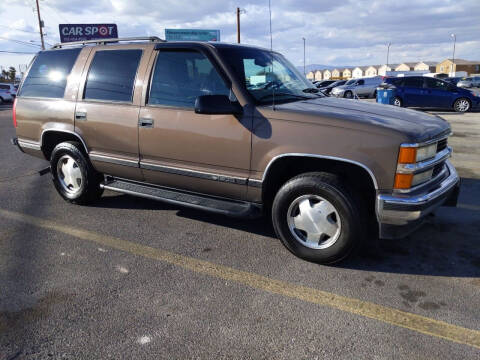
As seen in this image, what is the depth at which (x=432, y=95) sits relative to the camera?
53.9 ft

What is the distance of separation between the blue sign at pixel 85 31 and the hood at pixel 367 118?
36.8 meters

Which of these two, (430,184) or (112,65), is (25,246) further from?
(430,184)

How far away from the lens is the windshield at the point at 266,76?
366 centimetres

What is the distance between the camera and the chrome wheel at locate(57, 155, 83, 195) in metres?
4.85

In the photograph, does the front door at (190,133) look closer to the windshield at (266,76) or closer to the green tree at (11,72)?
the windshield at (266,76)

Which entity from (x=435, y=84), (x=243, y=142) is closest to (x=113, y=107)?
(x=243, y=142)

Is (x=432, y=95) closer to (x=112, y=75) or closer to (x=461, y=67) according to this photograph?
(x=112, y=75)

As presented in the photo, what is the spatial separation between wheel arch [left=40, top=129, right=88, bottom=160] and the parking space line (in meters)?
1.18

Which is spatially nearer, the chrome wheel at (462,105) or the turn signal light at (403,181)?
the turn signal light at (403,181)

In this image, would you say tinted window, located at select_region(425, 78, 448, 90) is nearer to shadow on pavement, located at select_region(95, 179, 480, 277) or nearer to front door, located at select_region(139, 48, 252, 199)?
shadow on pavement, located at select_region(95, 179, 480, 277)

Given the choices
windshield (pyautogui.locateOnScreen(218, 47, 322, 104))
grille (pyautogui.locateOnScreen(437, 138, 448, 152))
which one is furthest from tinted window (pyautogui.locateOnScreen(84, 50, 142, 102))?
grille (pyautogui.locateOnScreen(437, 138, 448, 152))

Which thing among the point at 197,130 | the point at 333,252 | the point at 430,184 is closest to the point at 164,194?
the point at 197,130

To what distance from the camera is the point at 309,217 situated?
336cm

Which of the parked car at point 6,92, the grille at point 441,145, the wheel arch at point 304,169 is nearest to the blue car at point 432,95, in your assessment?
the grille at point 441,145
